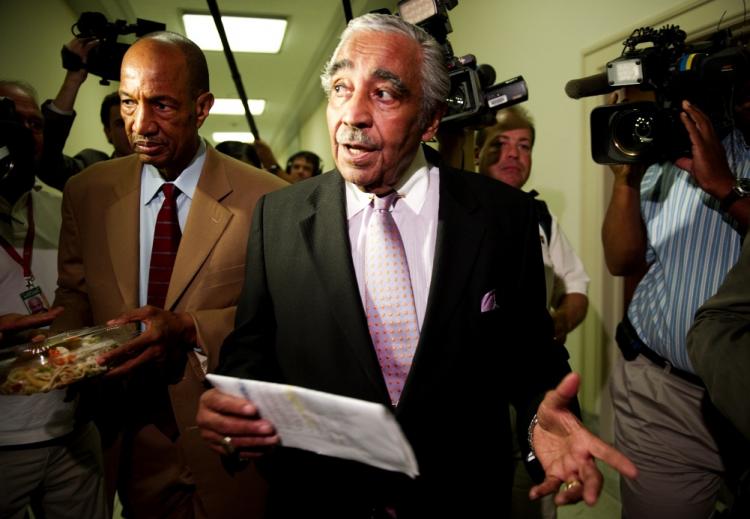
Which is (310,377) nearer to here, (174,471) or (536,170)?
(174,471)

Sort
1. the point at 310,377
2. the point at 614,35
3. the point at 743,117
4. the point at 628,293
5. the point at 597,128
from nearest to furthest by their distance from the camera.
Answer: the point at 310,377 → the point at 743,117 → the point at 597,128 → the point at 614,35 → the point at 628,293

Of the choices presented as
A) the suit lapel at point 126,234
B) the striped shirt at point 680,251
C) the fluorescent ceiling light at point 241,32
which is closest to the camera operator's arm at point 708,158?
the striped shirt at point 680,251

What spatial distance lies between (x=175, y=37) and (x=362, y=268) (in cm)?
91

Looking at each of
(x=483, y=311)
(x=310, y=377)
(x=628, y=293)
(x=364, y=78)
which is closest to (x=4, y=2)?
(x=364, y=78)

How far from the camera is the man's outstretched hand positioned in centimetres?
73

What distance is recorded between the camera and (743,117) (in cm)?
132

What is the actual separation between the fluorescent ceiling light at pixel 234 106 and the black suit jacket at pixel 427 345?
27.0 ft

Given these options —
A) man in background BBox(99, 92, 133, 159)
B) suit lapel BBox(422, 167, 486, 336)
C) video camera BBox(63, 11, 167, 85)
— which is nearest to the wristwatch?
suit lapel BBox(422, 167, 486, 336)

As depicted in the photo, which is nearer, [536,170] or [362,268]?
[362,268]

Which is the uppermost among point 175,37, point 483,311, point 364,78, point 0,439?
point 175,37

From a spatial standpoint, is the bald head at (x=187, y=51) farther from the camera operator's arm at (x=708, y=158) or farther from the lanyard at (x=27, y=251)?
the camera operator's arm at (x=708, y=158)

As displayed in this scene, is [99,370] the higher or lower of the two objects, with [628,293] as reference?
higher

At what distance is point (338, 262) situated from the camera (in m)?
1.08

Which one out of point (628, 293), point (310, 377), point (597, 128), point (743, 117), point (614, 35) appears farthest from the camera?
point (628, 293)
